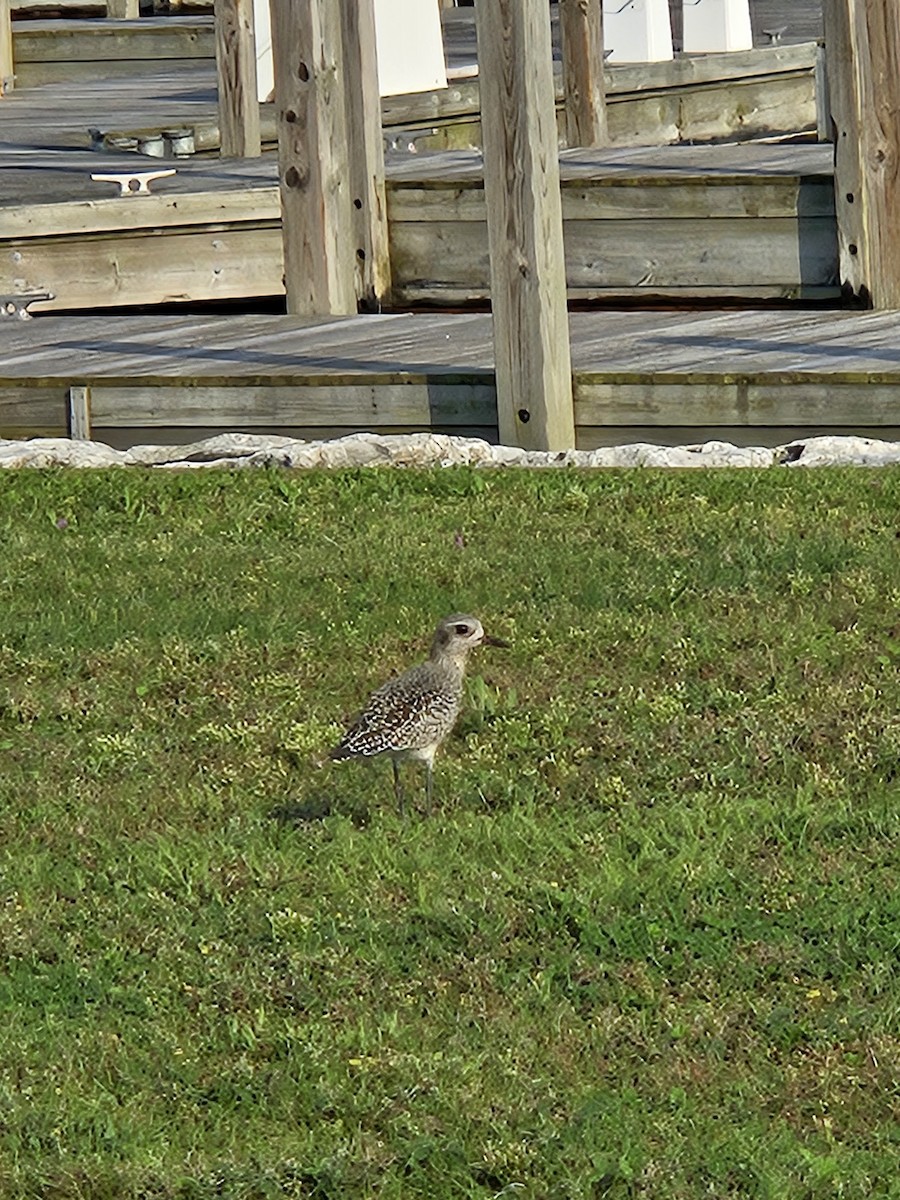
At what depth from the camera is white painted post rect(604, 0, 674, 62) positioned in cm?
2325

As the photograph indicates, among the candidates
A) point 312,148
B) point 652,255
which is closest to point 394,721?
point 312,148

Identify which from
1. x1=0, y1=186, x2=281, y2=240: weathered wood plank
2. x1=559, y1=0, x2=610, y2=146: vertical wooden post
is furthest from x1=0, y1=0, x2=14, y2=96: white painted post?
x1=0, y1=186, x2=281, y2=240: weathered wood plank

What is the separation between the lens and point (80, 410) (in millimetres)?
12547

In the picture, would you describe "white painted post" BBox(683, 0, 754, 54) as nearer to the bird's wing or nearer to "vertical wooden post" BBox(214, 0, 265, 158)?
"vertical wooden post" BBox(214, 0, 265, 158)

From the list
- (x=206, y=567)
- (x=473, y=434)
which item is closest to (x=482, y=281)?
(x=473, y=434)

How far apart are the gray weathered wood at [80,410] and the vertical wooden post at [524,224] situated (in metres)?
2.23

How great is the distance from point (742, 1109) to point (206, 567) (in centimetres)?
500

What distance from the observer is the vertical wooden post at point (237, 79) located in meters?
17.5

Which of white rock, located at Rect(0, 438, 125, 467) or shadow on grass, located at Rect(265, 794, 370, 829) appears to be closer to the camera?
shadow on grass, located at Rect(265, 794, 370, 829)

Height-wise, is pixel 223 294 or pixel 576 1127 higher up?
pixel 223 294

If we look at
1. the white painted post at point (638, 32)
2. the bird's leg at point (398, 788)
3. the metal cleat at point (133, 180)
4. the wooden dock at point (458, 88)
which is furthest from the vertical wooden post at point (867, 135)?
the white painted post at point (638, 32)

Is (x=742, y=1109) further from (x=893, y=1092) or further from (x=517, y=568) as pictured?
(x=517, y=568)

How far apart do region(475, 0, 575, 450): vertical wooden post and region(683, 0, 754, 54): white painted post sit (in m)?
13.6

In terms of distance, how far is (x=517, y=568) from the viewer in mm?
9758
